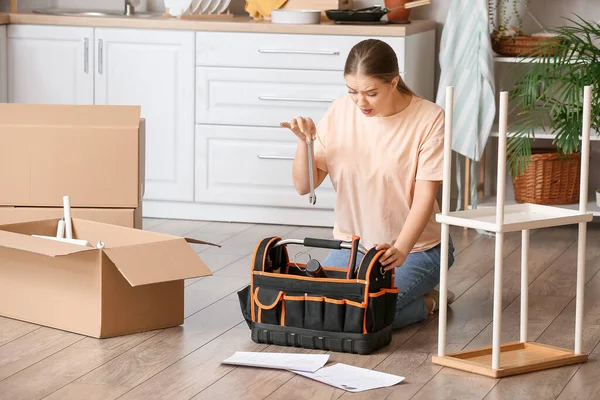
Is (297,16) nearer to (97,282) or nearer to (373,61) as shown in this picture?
(373,61)

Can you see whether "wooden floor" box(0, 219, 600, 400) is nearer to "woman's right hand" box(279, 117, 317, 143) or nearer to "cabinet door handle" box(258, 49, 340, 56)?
"woman's right hand" box(279, 117, 317, 143)

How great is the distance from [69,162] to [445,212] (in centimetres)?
125

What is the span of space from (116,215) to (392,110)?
0.90 meters

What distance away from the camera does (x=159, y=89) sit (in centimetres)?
455

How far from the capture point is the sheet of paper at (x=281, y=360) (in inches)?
102

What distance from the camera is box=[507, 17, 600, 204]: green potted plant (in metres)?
4.03

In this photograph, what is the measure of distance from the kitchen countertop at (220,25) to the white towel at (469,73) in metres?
0.18

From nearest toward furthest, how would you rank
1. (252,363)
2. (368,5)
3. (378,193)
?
(252,363)
(378,193)
(368,5)

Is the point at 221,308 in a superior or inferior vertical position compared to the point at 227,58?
inferior

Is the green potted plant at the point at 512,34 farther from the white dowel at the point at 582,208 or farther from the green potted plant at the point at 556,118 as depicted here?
the white dowel at the point at 582,208

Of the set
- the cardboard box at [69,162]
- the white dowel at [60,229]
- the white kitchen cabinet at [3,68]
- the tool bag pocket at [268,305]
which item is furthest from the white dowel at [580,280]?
the white kitchen cabinet at [3,68]

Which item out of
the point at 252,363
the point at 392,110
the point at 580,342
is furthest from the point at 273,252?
the point at 580,342

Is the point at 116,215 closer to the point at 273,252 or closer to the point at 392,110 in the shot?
the point at 273,252

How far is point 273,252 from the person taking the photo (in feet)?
9.29
